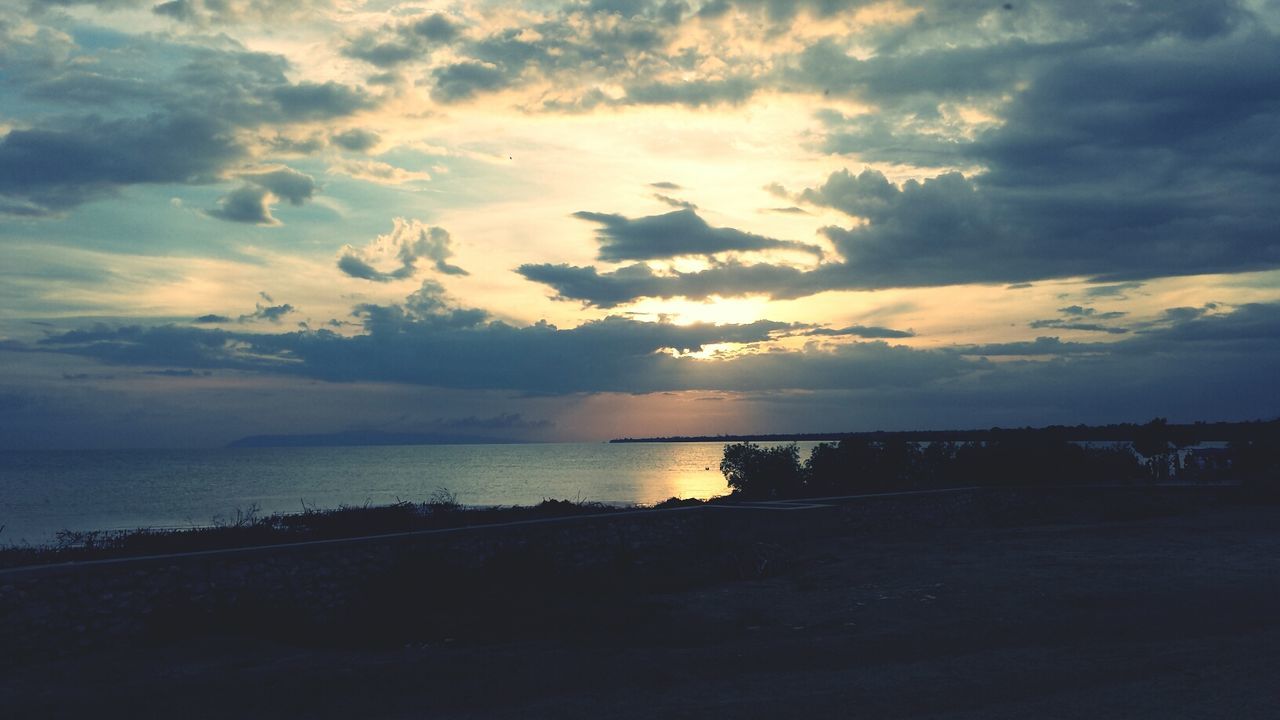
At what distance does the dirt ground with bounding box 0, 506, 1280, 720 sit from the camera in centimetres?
983

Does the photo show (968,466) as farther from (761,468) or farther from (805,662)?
(805,662)

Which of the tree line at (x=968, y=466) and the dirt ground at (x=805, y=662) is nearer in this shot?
the dirt ground at (x=805, y=662)

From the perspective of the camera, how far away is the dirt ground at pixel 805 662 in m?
9.83

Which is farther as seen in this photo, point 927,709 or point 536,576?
point 536,576

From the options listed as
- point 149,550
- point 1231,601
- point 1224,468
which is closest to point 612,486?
point 1224,468

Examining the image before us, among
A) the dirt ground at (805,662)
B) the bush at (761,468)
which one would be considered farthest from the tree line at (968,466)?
the dirt ground at (805,662)

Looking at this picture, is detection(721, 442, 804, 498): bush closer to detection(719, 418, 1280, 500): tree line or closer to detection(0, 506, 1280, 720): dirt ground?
detection(719, 418, 1280, 500): tree line

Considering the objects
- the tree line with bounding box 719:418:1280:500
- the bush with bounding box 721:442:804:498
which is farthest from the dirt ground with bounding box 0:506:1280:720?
the bush with bounding box 721:442:804:498

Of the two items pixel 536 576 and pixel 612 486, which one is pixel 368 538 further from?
pixel 612 486

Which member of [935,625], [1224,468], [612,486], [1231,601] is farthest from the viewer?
[612,486]

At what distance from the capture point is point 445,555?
18.7 meters

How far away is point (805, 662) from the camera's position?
38.5ft

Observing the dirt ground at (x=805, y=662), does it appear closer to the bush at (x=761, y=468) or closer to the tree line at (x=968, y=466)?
the tree line at (x=968, y=466)

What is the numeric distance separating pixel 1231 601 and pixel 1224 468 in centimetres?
4451
